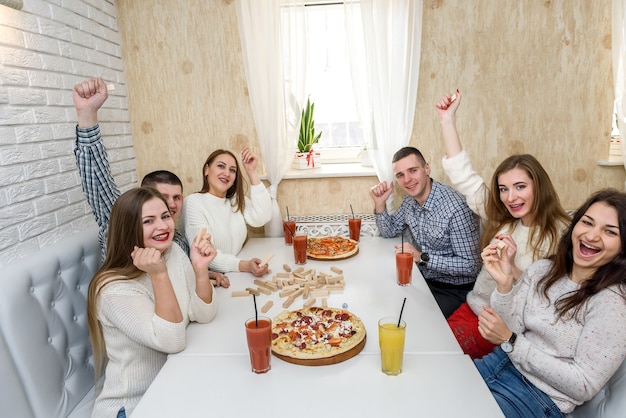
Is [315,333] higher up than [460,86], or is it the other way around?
[460,86]

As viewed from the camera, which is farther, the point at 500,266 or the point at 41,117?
the point at 41,117

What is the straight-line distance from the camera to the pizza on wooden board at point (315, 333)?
129 centimetres

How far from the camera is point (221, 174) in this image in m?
2.49

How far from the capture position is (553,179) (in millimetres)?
2895

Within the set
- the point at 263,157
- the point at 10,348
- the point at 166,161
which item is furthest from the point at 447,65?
the point at 10,348

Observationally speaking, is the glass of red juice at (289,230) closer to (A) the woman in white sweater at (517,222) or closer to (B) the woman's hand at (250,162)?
(B) the woman's hand at (250,162)

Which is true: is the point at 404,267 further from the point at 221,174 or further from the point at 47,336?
the point at 47,336

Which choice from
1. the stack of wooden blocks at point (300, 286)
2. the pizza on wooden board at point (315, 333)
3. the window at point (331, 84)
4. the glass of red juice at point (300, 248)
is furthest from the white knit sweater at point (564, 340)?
the window at point (331, 84)

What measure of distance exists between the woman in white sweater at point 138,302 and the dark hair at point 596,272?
3.82 feet

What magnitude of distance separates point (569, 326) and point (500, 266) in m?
0.30

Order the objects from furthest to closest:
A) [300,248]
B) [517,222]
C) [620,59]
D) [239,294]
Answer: [620,59], [300,248], [517,222], [239,294]

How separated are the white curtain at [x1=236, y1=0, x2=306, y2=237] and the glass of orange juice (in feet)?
5.68

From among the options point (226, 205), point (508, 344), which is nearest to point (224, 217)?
point (226, 205)

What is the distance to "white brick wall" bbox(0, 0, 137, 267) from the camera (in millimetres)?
1837
